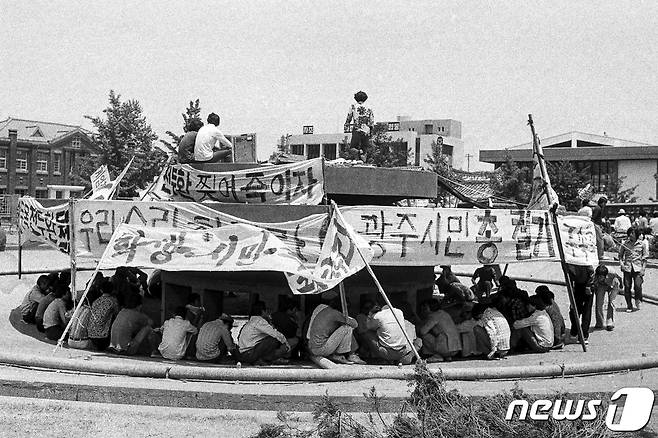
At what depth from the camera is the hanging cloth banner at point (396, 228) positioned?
12.5 meters

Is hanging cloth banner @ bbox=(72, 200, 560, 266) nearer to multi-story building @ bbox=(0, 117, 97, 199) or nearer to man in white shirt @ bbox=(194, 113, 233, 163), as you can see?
man in white shirt @ bbox=(194, 113, 233, 163)

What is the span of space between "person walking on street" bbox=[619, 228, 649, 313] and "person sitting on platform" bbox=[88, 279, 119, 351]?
421 inches

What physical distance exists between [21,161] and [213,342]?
73.7 metres

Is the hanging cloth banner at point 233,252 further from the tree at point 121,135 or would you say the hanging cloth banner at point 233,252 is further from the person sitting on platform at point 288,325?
the tree at point 121,135

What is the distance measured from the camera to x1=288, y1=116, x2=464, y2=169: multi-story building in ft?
248

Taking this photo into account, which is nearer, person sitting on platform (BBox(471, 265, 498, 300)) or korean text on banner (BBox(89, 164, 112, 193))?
korean text on banner (BBox(89, 164, 112, 193))

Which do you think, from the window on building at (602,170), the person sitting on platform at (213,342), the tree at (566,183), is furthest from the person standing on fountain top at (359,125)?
the window on building at (602,170)

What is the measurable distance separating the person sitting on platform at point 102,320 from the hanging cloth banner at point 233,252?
4.29ft

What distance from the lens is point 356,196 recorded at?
14672mm

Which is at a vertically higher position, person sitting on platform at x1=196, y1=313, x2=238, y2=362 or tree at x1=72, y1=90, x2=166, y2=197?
tree at x1=72, y1=90, x2=166, y2=197

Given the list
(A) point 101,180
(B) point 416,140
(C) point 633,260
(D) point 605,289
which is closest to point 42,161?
(B) point 416,140

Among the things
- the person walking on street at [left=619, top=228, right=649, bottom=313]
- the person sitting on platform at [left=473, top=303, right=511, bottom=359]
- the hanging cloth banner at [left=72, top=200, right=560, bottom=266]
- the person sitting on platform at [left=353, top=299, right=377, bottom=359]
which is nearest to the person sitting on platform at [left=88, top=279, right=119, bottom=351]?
the hanging cloth banner at [left=72, top=200, right=560, bottom=266]

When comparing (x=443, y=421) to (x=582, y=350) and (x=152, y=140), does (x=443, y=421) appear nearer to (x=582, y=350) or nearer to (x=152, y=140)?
(x=582, y=350)

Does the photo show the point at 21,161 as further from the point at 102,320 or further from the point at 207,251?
the point at 207,251
